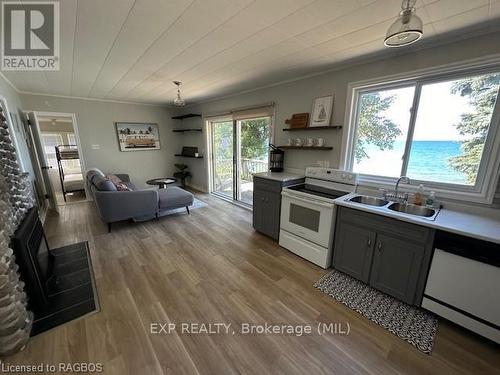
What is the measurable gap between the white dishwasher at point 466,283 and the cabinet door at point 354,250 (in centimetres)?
46

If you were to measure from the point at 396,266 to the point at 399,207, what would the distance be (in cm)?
64

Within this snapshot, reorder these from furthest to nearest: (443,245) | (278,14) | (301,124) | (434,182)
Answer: (301,124) → (434,182) → (443,245) → (278,14)

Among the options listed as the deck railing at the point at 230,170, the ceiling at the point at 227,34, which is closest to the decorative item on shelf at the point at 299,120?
the ceiling at the point at 227,34

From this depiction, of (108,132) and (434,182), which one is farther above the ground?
(108,132)

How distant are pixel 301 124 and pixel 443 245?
2084 millimetres

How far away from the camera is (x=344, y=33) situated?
1.73m

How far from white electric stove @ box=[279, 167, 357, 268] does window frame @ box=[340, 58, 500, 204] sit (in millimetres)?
290

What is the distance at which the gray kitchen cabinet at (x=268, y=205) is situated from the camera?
284 centimetres

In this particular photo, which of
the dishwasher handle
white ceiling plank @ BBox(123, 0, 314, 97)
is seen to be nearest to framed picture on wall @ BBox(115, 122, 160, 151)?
white ceiling plank @ BBox(123, 0, 314, 97)

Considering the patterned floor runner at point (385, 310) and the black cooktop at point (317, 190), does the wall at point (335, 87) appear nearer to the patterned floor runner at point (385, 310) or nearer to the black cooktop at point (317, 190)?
the black cooktop at point (317, 190)

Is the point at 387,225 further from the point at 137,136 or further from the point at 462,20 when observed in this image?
the point at 137,136

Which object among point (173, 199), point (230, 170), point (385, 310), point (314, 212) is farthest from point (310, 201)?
point (230, 170)

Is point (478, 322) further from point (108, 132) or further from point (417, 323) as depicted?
point (108, 132)

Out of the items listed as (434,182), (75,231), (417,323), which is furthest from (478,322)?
(75,231)
